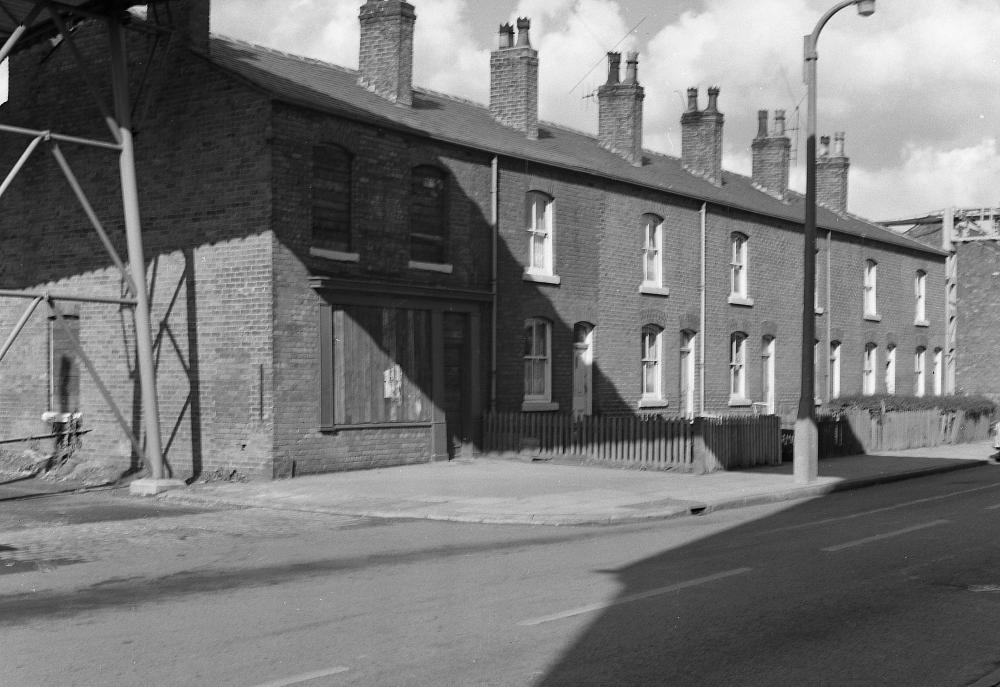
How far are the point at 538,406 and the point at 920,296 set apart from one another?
2301cm

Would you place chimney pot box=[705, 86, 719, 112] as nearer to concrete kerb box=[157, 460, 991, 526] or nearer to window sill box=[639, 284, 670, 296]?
window sill box=[639, 284, 670, 296]

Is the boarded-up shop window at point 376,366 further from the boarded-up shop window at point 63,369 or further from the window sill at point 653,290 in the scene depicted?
the window sill at point 653,290

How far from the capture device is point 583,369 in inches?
1052

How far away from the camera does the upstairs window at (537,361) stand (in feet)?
82.0

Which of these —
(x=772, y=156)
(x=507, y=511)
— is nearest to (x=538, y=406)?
(x=507, y=511)

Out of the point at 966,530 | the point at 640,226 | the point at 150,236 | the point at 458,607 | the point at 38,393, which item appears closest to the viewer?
the point at 458,607

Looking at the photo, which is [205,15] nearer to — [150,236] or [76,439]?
[150,236]

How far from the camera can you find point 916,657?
23.2ft

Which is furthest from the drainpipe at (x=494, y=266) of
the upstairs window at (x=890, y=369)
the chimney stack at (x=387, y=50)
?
the upstairs window at (x=890, y=369)

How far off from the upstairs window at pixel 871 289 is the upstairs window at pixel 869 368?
3.86ft

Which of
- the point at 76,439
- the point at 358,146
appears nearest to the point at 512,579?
the point at 358,146

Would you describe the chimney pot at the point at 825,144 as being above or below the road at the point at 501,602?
above

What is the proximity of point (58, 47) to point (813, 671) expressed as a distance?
811 inches

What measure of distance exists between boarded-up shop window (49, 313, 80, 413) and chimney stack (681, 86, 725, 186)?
66.1ft
